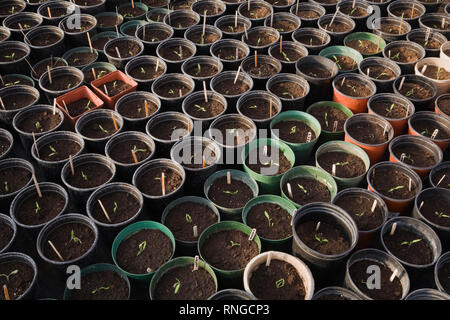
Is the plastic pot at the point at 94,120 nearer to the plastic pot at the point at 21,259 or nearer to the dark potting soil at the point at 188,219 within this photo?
the dark potting soil at the point at 188,219

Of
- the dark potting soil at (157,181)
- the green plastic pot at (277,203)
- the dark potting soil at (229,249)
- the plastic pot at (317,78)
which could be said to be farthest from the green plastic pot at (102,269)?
the plastic pot at (317,78)

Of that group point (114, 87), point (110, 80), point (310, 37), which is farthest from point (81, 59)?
point (310, 37)

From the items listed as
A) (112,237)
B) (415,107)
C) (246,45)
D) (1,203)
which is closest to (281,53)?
(246,45)

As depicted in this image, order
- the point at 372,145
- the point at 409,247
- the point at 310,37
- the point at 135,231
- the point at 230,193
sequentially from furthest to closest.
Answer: the point at 310,37
the point at 372,145
the point at 230,193
the point at 135,231
the point at 409,247

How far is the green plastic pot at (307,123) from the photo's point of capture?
4254 mm

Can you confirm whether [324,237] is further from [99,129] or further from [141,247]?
[99,129]

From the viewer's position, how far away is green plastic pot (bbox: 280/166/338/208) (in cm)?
391

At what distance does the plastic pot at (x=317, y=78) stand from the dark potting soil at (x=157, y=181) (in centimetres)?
215

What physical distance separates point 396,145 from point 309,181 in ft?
3.66

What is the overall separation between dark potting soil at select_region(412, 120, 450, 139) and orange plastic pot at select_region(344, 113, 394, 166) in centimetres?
39

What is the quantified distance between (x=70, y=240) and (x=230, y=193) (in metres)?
1.56

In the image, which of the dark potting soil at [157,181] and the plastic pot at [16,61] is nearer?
the dark potting soil at [157,181]

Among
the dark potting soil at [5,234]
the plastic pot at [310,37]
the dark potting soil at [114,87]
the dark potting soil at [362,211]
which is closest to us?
the dark potting soil at [5,234]

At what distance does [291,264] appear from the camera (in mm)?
3330
